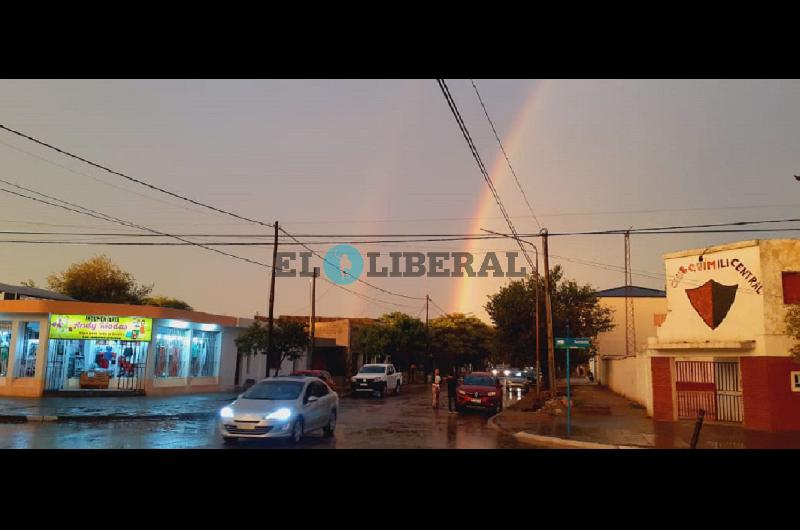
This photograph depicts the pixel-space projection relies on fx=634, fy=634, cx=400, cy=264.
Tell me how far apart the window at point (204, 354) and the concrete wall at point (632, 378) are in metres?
22.6

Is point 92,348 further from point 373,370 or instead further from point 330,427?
point 330,427

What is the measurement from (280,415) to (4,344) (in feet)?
66.8

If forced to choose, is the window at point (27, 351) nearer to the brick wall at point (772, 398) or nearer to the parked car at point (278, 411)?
the parked car at point (278, 411)

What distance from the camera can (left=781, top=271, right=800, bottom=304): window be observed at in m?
19.7

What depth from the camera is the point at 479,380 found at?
2686 centimetres

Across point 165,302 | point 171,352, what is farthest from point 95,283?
point 171,352

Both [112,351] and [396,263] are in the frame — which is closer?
[112,351]
